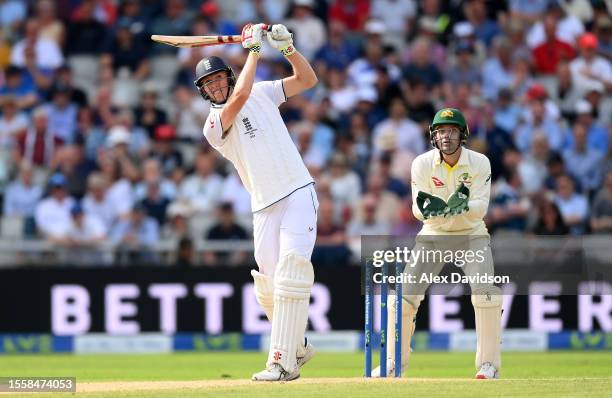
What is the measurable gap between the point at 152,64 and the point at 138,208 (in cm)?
262

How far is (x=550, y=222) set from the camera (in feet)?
42.6

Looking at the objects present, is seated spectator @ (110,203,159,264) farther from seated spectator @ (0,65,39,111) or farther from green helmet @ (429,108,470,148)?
green helmet @ (429,108,470,148)

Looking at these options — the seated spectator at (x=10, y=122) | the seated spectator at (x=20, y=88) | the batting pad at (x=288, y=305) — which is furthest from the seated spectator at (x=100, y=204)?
the batting pad at (x=288, y=305)

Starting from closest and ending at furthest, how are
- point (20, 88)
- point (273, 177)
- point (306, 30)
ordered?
point (273, 177) → point (20, 88) → point (306, 30)

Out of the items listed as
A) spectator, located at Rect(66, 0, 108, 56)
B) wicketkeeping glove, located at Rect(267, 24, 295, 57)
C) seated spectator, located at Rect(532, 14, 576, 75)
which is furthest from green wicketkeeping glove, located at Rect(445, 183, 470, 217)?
spectator, located at Rect(66, 0, 108, 56)

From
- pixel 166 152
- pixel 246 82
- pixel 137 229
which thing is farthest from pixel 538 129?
pixel 246 82

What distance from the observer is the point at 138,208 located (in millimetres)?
13531

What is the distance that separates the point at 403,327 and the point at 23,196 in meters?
6.37

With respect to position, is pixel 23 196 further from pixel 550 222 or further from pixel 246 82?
pixel 246 82

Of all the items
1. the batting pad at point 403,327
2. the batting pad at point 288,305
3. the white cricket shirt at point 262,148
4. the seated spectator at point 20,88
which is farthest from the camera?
the seated spectator at point 20,88

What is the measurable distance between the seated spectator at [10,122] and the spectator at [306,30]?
3193mm

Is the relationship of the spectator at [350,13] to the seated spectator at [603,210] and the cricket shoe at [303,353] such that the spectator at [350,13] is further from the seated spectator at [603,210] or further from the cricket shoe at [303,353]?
the cricket shoe at [303,353]

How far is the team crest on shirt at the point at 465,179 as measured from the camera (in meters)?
8.34

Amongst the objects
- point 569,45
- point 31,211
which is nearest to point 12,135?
point 31,211
